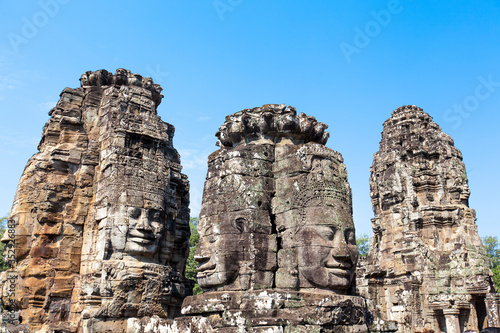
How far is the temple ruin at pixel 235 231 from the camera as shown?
231 inches

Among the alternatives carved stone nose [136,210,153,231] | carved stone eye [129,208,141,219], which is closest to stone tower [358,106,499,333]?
carved stone nose [136,210,153,231]

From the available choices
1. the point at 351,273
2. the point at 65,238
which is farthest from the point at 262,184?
the point at 65,238

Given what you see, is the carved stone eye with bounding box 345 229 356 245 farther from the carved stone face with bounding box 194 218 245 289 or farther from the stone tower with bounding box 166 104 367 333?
the carved stone face with bounding box 194 218 245 289

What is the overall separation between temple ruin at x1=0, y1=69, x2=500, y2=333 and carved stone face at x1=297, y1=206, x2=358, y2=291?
0.02 meters

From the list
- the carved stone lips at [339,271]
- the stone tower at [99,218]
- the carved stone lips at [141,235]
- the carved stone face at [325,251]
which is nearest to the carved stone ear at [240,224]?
the carved stone face at [325,251]

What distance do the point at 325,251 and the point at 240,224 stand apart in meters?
1.15

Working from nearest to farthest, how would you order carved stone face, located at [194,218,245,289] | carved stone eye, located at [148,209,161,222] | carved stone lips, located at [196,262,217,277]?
carved stone face, located at [194,218,245,289], carved stone lips, located at [196,262,217,277], carved stone eye, located at [148,209,161,222]

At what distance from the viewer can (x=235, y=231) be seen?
6098mm

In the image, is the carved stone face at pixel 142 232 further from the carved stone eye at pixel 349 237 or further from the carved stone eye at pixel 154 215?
the carved stone eye at pixel 349 237

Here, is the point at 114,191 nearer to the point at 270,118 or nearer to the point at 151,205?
the point at 151,205

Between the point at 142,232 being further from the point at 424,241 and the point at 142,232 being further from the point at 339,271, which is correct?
the point at 424,241

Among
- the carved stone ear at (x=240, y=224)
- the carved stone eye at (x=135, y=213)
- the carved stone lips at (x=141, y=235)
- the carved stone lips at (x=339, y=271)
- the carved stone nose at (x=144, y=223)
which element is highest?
the carved stone eye at (x=135, y=213)

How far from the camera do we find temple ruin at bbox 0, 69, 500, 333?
586 centimetres

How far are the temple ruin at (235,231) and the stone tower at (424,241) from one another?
0.16ft
